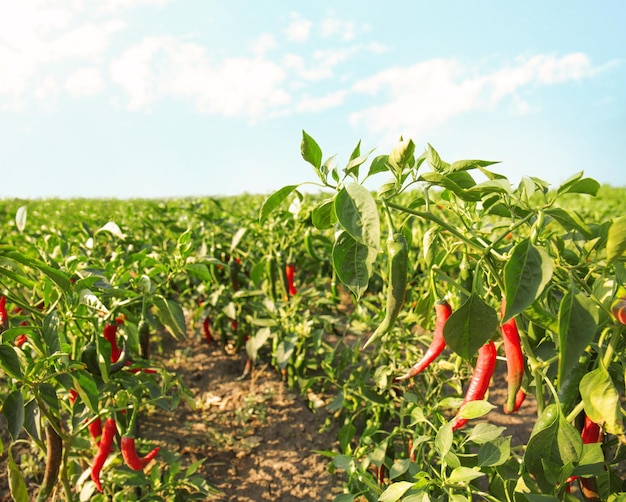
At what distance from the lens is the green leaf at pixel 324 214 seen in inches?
40.9

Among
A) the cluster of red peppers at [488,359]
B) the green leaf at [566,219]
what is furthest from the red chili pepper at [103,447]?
the green leaf at [566,219]

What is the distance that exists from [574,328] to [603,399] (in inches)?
8.9

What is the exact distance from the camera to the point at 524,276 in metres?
0.82

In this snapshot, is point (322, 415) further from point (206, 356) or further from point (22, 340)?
point (22, 340)

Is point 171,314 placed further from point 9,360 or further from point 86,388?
point 9,360

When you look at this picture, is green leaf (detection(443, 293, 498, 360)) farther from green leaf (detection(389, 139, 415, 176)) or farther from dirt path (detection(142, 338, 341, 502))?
dirt path (detection(142, 338, 341, 502))

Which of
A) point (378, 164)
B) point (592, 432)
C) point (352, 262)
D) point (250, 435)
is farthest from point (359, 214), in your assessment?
point (250, 435)

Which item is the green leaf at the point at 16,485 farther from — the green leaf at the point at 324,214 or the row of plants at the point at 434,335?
the green leaf at the point at 324,214

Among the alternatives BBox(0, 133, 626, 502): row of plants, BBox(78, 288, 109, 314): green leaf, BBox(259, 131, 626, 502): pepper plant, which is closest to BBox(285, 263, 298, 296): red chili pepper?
BBox(0, 133, 626, 502): row of plants

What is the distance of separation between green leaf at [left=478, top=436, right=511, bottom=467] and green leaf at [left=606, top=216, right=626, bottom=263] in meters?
0.57

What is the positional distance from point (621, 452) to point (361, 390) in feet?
3.38

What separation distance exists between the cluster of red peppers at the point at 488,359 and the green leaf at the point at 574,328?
17 cm

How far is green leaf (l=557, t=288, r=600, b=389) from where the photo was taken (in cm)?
80

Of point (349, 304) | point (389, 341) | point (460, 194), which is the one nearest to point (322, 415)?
point (389, 341)
